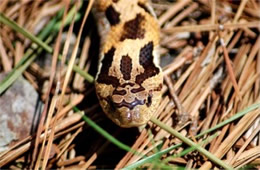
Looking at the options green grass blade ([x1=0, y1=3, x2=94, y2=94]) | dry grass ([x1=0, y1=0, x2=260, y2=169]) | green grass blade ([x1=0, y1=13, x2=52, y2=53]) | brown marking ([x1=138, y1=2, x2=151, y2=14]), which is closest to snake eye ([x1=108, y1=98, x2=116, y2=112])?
dry grass ([x1=0, y1=0, x2=260, y2=169])

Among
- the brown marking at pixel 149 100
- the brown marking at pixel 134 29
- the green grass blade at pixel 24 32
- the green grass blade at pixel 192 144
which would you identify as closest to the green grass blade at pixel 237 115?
the green grass blade at pixel 192 144

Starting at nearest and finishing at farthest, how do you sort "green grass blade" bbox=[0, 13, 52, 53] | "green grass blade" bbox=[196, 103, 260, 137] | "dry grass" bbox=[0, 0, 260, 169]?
"green grass blade" bbox=[196, 103, 260, 137] < "dry grass" bbox=[0, 0, 260, 169] < "green grass blade" bbox=[0, 13, 52, 53]

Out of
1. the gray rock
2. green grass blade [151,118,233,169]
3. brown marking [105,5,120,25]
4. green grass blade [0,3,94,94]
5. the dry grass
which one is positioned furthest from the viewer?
brown marking [105,5,120,25]

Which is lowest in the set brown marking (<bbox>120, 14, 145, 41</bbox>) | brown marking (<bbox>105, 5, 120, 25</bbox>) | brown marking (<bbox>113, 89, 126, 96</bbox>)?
brown marking (<bbox>113, 89, 126, 96</bbox>)

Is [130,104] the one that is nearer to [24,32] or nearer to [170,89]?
[170,89]

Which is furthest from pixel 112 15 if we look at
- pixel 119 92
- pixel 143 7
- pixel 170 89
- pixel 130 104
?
pixel 130 104

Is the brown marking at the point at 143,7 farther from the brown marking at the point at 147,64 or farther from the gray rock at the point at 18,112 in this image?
the gray rock at the point at 18,112

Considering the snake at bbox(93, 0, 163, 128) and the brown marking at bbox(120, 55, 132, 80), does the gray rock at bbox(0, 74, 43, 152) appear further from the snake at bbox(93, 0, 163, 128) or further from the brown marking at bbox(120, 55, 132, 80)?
the brown marking at bbox(120, 55, 132, 80)
